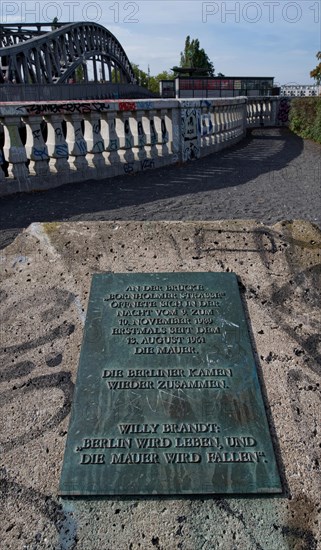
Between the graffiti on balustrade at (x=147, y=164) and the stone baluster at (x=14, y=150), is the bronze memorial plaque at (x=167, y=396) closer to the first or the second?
the stone baluster at (x=14, y=150)

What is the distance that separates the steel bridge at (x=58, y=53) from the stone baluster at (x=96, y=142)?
20027mm

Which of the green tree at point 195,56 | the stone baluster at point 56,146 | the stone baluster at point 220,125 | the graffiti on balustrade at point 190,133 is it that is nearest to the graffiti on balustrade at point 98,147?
the stone baluster at point 56,146

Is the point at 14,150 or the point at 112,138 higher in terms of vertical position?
the point at 112,138

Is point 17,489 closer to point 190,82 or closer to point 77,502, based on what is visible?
point 77,502

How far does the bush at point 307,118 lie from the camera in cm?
1650

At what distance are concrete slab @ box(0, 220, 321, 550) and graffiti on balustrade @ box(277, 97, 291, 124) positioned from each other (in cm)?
2343

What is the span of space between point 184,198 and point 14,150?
→ 2607mm

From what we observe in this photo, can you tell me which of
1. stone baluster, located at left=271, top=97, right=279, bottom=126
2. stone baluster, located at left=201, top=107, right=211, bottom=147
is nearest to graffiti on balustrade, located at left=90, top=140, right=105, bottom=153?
stone baluster, located at left=201, top=107, right=211, bottom=147

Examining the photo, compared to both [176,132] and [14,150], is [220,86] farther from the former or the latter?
[14,150]

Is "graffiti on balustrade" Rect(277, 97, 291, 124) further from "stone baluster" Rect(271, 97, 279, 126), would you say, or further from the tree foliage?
the tree foliage

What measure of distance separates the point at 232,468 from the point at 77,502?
739mm

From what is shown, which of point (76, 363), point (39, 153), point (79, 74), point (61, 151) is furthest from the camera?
point (79, 74)

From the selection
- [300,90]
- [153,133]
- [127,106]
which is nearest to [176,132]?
[153,133]

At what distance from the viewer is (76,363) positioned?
2672mm
